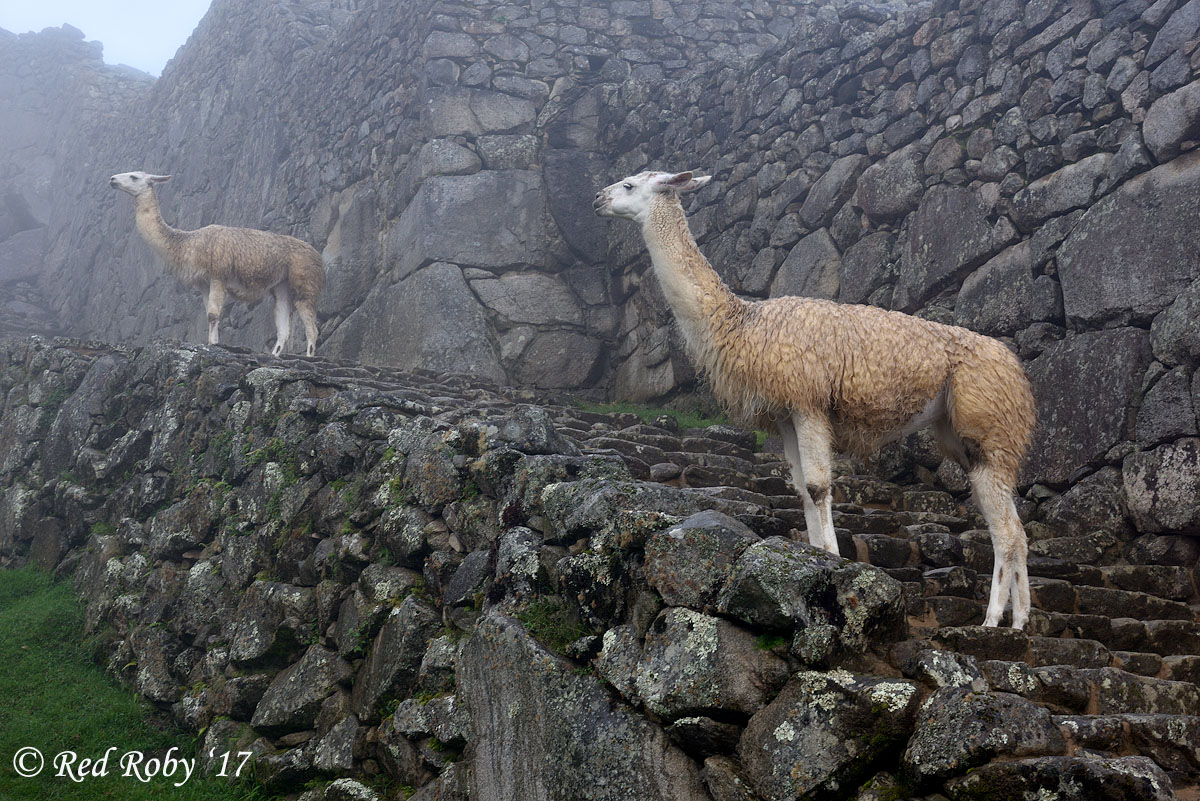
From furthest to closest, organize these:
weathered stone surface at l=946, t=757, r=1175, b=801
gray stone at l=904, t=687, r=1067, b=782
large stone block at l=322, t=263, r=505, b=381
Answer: large stone block at l=322, t=263, r=505, b=381
gray stone at l=904, t=687, r=1067, b=782
weathered stone surface at l=946, t=757, r=1175, b=801

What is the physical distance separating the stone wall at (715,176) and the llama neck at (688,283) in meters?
2.59

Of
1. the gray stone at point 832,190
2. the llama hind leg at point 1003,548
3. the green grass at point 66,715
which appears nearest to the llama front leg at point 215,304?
the green grass at point 66,715

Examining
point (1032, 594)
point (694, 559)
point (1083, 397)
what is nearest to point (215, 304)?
point (1083, 397)

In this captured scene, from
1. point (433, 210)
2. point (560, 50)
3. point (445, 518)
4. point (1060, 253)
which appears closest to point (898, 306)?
point (1060, 253)

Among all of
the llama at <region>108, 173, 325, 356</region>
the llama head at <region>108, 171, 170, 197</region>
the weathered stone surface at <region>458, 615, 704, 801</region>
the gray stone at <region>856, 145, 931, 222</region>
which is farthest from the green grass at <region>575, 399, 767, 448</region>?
the llama head at <region>108, 171, 170, 197</region>

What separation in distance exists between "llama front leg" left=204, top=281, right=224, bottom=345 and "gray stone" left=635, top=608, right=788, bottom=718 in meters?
8.52

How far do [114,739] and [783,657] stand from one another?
175 inches

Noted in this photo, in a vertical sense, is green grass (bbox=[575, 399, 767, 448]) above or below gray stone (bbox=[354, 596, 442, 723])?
above

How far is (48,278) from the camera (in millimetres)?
22562

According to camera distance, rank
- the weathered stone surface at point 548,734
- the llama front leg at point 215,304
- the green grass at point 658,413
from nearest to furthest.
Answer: the weathered stone surface at point 548,734 < the green grass at point 658,413 < the llama front leg at point 215,304

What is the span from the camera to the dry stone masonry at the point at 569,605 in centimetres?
302

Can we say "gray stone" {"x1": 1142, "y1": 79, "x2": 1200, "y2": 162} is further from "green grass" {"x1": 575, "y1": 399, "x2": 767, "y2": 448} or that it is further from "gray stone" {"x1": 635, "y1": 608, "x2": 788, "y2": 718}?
"gray stone" {"x1": 635, "y1": 608, "x2": 788, "y2": 718}

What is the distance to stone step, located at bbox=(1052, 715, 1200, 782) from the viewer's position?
2926 millimetres

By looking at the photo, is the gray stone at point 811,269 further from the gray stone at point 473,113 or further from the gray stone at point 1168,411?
the gray stone at point 473,113
